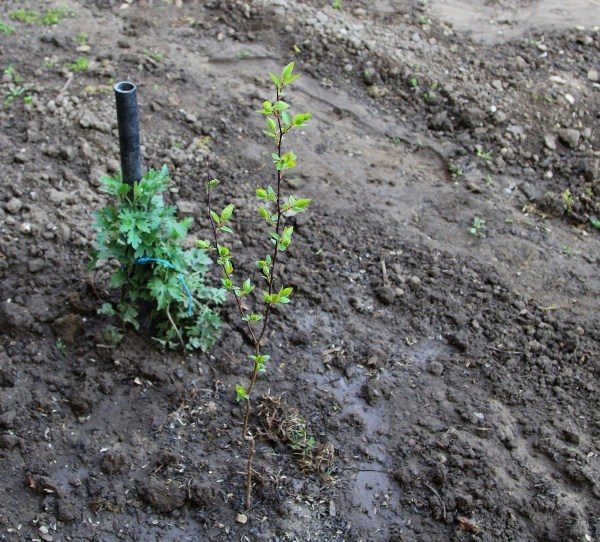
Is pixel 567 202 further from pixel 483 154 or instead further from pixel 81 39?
pixel 81 39

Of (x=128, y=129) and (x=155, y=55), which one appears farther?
(x=155, y=55)

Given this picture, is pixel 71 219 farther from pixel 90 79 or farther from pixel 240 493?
→ pixel 240 493

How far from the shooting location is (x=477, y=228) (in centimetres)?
514

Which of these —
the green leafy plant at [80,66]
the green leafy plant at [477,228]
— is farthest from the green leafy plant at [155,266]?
the green leafy plant at [80,66]

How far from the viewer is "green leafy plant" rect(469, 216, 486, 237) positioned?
5113mm

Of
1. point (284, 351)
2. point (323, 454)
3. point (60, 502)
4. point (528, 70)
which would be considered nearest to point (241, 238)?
point (284, 351)

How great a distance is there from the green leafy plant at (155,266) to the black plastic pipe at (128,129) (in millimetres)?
62

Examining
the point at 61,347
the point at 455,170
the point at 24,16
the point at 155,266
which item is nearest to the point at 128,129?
the point at 155,266

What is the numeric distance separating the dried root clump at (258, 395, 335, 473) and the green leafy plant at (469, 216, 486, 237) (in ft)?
6.24

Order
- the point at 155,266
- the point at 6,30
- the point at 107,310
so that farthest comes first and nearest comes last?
the point at 6,30 < the point at 107,310 < the point at 155,266

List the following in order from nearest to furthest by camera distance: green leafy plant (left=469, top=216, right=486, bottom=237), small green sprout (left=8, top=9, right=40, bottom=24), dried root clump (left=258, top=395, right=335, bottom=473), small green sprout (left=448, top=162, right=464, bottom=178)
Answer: dried root clump (left=258, top=395, right=335, bottom=473)
green leafy plant (left=469, top=216, right=486, bottom=237)
small green sprout (left=448, top=162, right=464, bottom=178)
small green sprout (left=8, top=9, right=40, bottom=24)

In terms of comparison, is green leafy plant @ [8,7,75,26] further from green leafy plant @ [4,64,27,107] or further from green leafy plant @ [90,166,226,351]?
green leafy plant @ [90,166,226,351]

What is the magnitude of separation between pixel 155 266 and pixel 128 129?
67 centimetres

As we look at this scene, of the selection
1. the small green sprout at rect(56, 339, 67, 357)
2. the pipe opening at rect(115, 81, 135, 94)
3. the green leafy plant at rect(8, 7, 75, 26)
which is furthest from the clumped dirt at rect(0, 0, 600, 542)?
the pipe opening at rect(115, 81, 135, 94)
